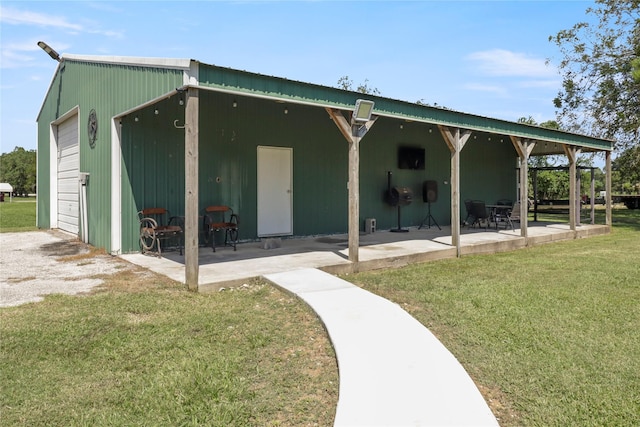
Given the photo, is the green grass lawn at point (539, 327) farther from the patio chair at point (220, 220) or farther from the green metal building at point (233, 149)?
the patio chair at point (220, 220)

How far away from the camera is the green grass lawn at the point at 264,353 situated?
7.20 ft

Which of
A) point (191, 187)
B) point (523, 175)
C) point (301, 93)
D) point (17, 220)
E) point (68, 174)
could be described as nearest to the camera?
point (191, 187)

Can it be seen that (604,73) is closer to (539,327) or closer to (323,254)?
(323,254)

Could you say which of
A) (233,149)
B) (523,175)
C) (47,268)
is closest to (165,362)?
(47,268)

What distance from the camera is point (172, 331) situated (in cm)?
325

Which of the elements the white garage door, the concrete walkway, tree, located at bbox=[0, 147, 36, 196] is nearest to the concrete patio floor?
the concrete walkway

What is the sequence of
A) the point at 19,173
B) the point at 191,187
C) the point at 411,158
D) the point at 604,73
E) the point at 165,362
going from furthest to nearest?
the point at 19,173 → the point at 604,73 → the point at 411,158 → the point at 191,187 → the point at 165,362

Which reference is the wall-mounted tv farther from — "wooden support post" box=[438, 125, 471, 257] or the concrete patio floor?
"wooden support post" box=[438, 125, 471, 257]

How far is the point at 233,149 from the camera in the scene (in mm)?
7387

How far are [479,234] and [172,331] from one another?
7.28 m

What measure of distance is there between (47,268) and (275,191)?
3.77 meters

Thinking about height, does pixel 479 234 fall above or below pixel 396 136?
below

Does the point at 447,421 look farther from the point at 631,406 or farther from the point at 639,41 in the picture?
the point at 639,41

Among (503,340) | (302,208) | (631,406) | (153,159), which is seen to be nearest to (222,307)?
(503,340)
